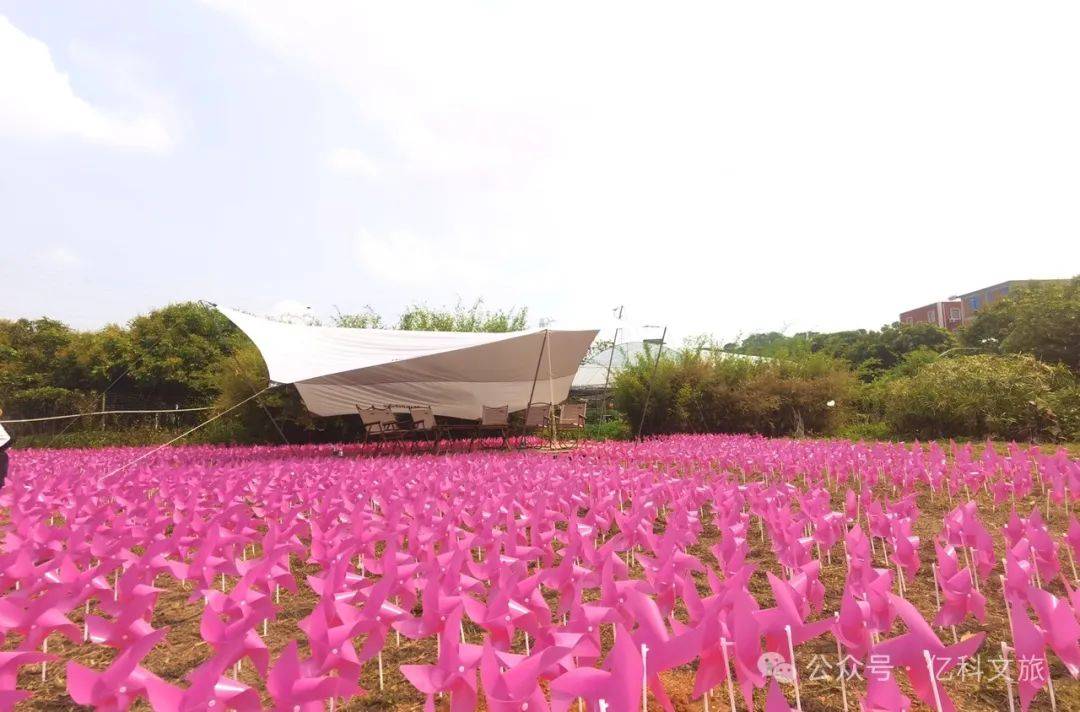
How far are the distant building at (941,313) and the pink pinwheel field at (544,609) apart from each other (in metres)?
79.2

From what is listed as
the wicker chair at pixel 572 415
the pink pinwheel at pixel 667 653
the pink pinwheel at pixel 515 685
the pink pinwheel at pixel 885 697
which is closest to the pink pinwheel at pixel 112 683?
the pink pinwheel at pixel 515 685

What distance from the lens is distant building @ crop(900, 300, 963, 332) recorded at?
2950 inches

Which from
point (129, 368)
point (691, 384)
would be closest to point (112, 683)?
point (691, 384)

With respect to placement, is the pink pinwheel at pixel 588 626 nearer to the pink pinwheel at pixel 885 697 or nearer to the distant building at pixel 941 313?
the pink pinwheel at pixel 885 697

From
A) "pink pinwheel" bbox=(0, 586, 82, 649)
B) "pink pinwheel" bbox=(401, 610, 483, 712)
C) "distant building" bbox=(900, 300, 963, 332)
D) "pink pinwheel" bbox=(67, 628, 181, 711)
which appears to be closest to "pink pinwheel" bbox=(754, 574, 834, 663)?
"pink pinwheel" bbox=(401, 610, 483, 712)

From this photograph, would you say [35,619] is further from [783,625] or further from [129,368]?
[129,368]

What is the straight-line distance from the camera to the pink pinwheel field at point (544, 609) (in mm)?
1298

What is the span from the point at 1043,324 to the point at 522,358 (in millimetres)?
10353

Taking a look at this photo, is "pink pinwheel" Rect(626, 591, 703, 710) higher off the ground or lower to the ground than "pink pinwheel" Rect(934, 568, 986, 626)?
higher

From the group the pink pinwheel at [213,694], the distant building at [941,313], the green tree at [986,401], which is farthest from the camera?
the distant building at [941,313]

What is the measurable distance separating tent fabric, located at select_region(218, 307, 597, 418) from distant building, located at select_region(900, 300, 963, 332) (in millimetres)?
72589

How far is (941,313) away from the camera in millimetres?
78688

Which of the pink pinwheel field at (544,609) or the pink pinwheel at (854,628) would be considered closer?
the pink pinwheel field at (544,609)

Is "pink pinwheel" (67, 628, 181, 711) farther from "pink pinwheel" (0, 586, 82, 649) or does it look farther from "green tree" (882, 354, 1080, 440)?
"green tree" (882, 354, 1080, 440)
